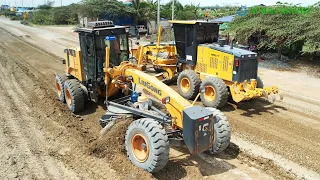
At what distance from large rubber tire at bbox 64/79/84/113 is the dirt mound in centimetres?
196

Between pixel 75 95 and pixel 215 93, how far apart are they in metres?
3.95

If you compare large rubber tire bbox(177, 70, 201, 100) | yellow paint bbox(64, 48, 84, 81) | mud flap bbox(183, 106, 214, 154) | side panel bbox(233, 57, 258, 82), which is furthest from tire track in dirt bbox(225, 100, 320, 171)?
yellow paint bbox(64, 48, 84, 81)

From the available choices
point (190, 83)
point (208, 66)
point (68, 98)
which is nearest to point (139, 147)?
point (68, 98)

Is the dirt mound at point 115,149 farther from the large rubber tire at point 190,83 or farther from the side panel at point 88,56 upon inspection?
the large rubber tire at point 190,83

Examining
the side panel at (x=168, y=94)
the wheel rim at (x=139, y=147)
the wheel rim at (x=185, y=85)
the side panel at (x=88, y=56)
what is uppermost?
the side panel at (x=88, y=56)

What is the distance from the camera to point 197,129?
4.62 meters

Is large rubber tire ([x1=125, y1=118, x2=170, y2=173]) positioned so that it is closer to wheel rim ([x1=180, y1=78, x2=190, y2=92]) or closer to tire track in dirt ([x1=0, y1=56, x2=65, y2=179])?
tire track in dirt ([x1=0, y1=56, x2=65, y2=179])

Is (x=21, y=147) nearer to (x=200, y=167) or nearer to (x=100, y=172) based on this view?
(x=100, y=172)

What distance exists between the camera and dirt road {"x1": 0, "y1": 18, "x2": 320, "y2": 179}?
530 centimetres

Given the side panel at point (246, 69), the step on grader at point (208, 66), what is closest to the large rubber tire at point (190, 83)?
the step on grader at point (208, 66)

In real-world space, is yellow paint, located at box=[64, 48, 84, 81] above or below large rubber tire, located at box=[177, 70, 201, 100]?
above

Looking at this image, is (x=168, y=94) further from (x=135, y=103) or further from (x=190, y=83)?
(x=190, y=83)

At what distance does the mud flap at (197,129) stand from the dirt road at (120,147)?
28.8 inches

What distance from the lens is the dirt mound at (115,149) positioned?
530 cm
